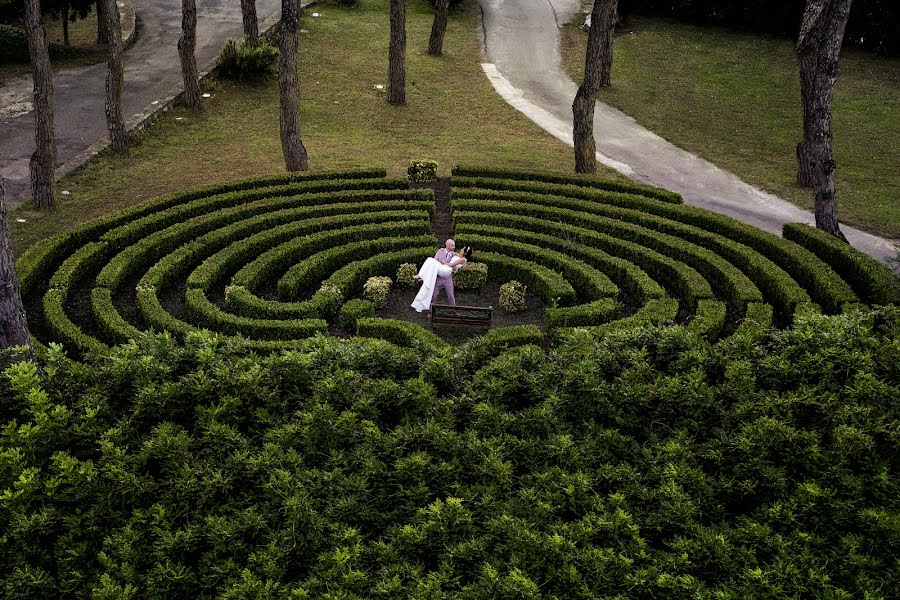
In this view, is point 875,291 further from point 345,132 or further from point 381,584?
point 345,132

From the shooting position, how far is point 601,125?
33.3 m

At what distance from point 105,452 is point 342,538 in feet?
9.88

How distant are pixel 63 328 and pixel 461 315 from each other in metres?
8.08

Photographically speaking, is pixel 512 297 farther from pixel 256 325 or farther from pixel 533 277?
pixel 256 325

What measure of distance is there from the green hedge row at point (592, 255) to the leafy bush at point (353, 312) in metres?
4.21

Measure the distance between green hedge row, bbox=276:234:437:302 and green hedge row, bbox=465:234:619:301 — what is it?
1.49 metres

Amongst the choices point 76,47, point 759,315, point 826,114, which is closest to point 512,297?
point 759,315

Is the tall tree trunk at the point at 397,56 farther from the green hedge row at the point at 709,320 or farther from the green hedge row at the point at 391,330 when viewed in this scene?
the green hedge row at the point at 709,320

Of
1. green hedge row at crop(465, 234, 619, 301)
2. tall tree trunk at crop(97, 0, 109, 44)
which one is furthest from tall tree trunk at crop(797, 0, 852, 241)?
tall tree trunk at crop(97, 0, 109, 44)

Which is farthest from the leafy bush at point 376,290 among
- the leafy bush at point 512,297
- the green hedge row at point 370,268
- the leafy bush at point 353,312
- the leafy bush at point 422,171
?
the leafy bush at point 422,171

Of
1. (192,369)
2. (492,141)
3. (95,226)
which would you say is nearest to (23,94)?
(95,226)

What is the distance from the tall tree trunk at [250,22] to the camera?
1372 inches

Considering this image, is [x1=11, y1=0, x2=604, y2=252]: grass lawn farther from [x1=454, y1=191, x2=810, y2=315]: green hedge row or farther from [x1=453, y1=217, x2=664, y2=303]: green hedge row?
[x1=453, y1=217, x2=664, y2=303]: green hedge row

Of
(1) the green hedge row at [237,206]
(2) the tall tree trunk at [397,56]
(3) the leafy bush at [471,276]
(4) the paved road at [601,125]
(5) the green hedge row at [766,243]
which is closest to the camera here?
(5) the green hedge row at [766,243]
